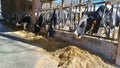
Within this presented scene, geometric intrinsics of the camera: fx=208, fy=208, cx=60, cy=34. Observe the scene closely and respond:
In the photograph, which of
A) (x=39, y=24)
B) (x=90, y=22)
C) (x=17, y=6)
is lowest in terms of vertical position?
(x=39, y=24)

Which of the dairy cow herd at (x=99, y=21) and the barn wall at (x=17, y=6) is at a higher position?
the barn wall at (x=17, y=6)

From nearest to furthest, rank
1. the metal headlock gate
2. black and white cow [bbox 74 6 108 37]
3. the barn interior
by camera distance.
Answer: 1. the barn interior
2. black and white cow [bbox 74 6 108 37]
3. the metal headlock gate

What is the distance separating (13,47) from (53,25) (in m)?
2.56

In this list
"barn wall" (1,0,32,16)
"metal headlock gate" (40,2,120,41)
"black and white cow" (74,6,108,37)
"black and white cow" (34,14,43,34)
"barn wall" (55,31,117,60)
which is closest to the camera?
"barn wall" (55,31,117,60)

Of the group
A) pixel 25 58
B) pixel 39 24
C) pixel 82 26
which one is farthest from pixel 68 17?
pixel 25 58

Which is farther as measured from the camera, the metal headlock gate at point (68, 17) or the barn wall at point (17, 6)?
the barn wall at point (17, 6)

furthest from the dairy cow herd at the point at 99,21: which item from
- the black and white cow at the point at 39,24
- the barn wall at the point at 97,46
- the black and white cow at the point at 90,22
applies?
the black and white cow at the point at 39,24

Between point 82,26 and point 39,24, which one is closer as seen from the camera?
point 82,26

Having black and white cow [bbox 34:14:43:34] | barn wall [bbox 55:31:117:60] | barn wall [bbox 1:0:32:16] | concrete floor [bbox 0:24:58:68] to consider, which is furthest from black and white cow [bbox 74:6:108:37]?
barn wall [bbox 1:0:32:16]

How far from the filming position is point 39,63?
19.7 feet

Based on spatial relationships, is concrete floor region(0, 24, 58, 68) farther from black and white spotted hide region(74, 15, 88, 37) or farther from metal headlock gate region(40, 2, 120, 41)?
metal headlock gate region(40, 2, 120, 41)

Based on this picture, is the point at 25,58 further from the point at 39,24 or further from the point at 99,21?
the point at 39,24

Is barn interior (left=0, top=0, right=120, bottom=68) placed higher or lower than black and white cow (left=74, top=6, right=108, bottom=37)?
lower

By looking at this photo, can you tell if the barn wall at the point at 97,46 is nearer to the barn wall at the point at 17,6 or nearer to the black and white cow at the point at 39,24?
the black and white cow at the point at 39,24
